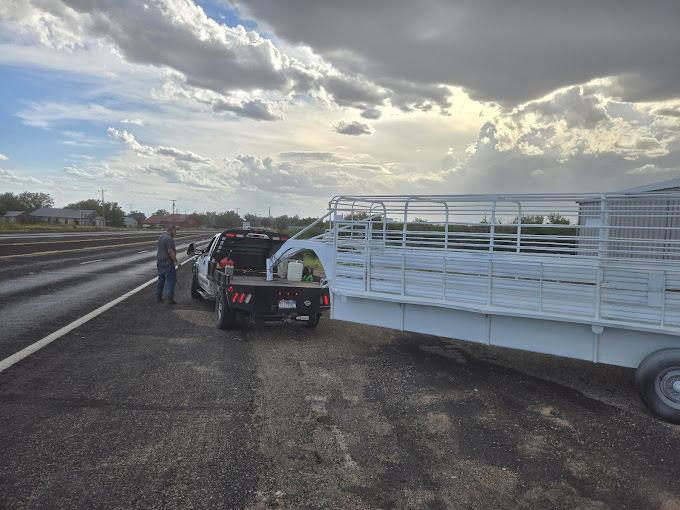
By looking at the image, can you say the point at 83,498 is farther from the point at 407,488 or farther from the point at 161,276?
the point at 161,276

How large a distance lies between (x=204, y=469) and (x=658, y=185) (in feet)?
52.3

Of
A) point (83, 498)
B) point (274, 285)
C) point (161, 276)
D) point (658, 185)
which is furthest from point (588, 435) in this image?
point (658, 185)

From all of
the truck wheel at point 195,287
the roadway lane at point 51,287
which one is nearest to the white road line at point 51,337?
the roadway lane at point 51,287

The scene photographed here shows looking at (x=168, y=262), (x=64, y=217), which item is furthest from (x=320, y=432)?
(x=64, y=217)

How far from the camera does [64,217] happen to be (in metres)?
112

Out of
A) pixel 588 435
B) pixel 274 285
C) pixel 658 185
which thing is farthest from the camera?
pixel 658 185

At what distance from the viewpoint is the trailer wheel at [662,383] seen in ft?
15.6

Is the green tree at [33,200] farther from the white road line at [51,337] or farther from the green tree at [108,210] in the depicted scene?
the white road line at [51,337]

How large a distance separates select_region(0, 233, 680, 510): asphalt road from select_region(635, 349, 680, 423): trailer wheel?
0.16m

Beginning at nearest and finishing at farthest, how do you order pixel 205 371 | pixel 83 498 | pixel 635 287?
1. pixel 83 498
2. pixel 635 287
3. pixel 205 371

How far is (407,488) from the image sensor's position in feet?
11.4

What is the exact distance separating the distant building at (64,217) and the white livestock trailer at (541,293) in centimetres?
11509

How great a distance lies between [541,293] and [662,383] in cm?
146

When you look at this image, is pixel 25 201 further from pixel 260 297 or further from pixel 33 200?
pixel 260 297
